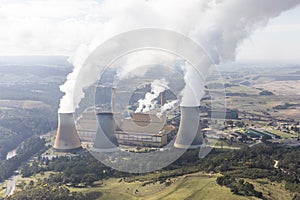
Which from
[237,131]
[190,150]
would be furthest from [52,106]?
[190,150]

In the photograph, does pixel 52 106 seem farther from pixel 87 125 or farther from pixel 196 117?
pixel 196 117

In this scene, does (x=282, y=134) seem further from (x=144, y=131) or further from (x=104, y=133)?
(x=104, y=133)

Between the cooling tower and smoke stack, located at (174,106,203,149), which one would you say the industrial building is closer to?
smoke stack, located at (174,106,203,149)

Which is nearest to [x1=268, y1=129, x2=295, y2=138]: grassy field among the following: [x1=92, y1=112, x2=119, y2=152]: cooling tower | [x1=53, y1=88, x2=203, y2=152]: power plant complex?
[x1=53, y1=88, x2=203, y2=152]: power plant complex

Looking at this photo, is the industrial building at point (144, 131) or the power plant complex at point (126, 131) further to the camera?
the industrial building at point (144, 131)

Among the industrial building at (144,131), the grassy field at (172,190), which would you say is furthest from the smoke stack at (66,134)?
the grassy field at (172,190)

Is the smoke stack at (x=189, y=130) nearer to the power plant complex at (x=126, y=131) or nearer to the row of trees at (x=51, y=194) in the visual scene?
the power plant complex at (x=126, y=131)

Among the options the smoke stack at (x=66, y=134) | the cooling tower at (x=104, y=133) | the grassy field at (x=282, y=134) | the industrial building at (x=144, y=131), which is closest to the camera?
the cooling tower at (x=104, y=133)
